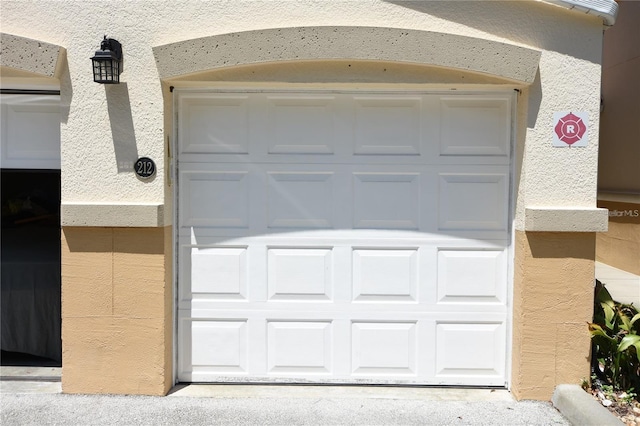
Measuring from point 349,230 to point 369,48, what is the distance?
1384 mm

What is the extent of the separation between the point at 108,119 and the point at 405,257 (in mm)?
2494

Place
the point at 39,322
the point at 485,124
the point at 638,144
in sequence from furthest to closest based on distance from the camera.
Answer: the point at 638,144, the point at 39,322, the point at 485,124

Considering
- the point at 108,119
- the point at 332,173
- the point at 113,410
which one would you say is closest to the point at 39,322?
the point at 113,410

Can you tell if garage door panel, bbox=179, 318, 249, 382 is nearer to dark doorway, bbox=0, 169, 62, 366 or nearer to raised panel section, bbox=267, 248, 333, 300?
raised panel section, bbox=267, 248, 333, 300

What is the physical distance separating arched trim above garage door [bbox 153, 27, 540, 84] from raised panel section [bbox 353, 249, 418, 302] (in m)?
1.48

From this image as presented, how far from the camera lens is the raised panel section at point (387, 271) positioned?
15.0 ft

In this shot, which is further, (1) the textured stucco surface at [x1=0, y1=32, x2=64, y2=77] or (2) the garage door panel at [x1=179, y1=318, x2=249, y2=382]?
(2) the garage door panel at [x1=179, y1=318, x2=249, y2=382]

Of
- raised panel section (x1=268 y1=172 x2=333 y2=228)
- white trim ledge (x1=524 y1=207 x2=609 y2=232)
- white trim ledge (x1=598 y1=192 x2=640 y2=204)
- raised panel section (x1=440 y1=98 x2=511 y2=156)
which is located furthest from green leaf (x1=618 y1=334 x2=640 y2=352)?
white trim ledge (x1=598 y1=192 x2=640 y2=204)

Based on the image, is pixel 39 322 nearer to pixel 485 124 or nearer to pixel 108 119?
pixel 108 119

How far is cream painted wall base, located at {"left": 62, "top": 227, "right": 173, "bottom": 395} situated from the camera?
4363mm

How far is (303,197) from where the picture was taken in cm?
457

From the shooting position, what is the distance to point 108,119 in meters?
4.33

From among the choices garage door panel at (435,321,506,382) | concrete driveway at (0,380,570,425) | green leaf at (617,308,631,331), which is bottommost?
concrete driveway at (0,380,570,425)

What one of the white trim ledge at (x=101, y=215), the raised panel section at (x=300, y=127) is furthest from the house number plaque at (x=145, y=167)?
the raised panel section at (x=300, y=127)
